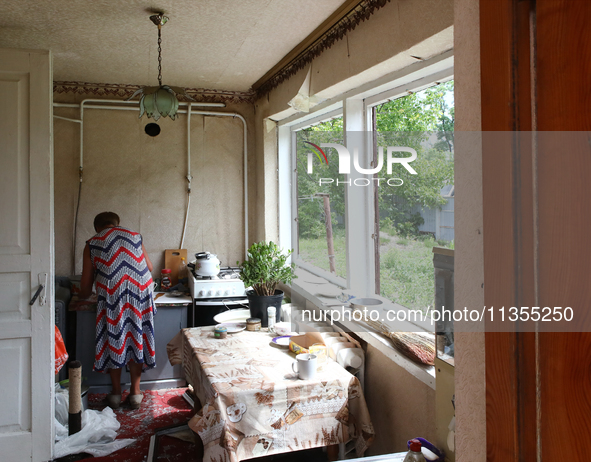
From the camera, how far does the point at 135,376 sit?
379 cm

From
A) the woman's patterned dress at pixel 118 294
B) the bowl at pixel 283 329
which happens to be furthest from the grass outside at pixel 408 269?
the woman's patterned dress at pixel 118 294

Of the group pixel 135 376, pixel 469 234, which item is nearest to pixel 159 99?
pixel 135 376

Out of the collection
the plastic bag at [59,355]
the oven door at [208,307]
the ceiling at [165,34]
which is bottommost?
the plastic bag at [59,355]

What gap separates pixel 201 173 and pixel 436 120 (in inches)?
119

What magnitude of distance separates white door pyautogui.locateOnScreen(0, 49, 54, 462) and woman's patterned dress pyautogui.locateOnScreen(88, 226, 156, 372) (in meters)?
0.72

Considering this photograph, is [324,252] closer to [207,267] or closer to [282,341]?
[207,267]

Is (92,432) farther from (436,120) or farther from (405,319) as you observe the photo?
(436,120)

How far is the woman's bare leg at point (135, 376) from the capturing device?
3783 millimetres

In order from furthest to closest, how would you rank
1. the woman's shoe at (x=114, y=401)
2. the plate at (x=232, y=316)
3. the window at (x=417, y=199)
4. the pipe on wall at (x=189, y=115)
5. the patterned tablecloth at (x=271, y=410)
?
the pipe on wall at (x=189, y=115), the woman's shoe at (x=114, y=401), the plate at (x=232, y=316), the window at (x=417, y=199), the patterned tablecloth at (x=271, y=410)

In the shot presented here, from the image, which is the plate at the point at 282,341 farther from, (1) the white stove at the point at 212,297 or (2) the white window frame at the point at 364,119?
(1) the white stove at the point at 212,297

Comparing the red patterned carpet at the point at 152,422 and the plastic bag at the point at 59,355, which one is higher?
the plastic bag at the point at 59,355

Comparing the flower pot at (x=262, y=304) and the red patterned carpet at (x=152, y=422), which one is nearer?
the red patterned carpet at (x=152, y=422)

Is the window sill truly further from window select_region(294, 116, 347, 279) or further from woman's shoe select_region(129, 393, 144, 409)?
woman's shoe select_region(129, 393, 144, 409)

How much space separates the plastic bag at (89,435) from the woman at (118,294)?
1.10ft
